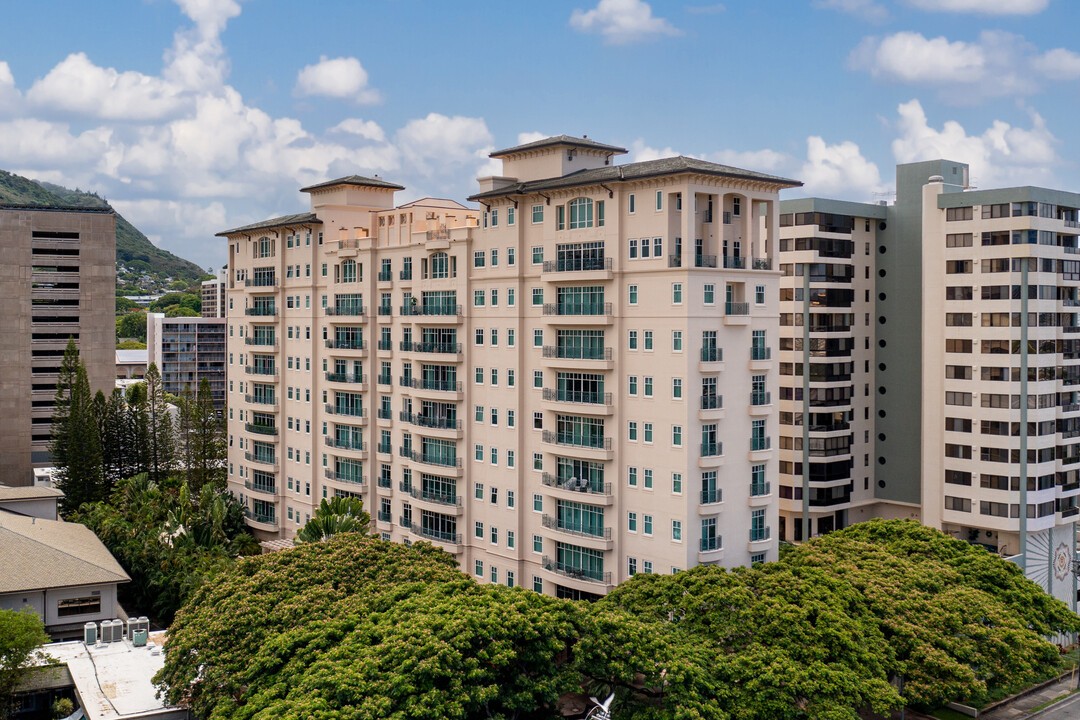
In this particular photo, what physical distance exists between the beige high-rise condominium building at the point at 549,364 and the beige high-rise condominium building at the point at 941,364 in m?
15.4

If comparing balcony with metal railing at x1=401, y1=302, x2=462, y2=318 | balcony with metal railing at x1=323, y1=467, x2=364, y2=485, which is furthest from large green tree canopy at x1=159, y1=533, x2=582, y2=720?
balcony with metal railing at x1=323, y1=467, x2=364, y2=485

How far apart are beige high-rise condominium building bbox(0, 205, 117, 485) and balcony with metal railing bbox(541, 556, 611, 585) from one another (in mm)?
51171

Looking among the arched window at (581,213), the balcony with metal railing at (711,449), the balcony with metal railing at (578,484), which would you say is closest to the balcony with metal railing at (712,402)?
the balcony with metal railing at (711,449)

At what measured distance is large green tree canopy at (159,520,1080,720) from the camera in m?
26.6

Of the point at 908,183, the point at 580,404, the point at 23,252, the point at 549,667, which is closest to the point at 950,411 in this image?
the point at 908,183

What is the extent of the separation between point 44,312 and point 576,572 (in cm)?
5672

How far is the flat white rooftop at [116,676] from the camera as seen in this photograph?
32.8 m

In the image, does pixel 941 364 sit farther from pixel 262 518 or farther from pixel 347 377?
pixel 262 518

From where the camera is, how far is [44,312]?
79312mm

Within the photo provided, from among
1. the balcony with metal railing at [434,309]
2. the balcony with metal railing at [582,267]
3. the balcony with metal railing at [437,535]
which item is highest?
the balcony with metal railing at [582,267]

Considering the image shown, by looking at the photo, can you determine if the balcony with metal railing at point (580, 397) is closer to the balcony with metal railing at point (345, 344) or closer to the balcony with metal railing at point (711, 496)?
the balcony with metal railing at point (711, 496)

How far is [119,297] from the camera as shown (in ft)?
563

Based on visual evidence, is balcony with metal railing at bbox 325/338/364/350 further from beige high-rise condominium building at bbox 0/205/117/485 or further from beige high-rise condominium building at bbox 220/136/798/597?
beige high-rise condominium building at bbox 0/205/117/485

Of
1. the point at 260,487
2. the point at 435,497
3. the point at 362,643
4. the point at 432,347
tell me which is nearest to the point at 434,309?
the point at 432,347
